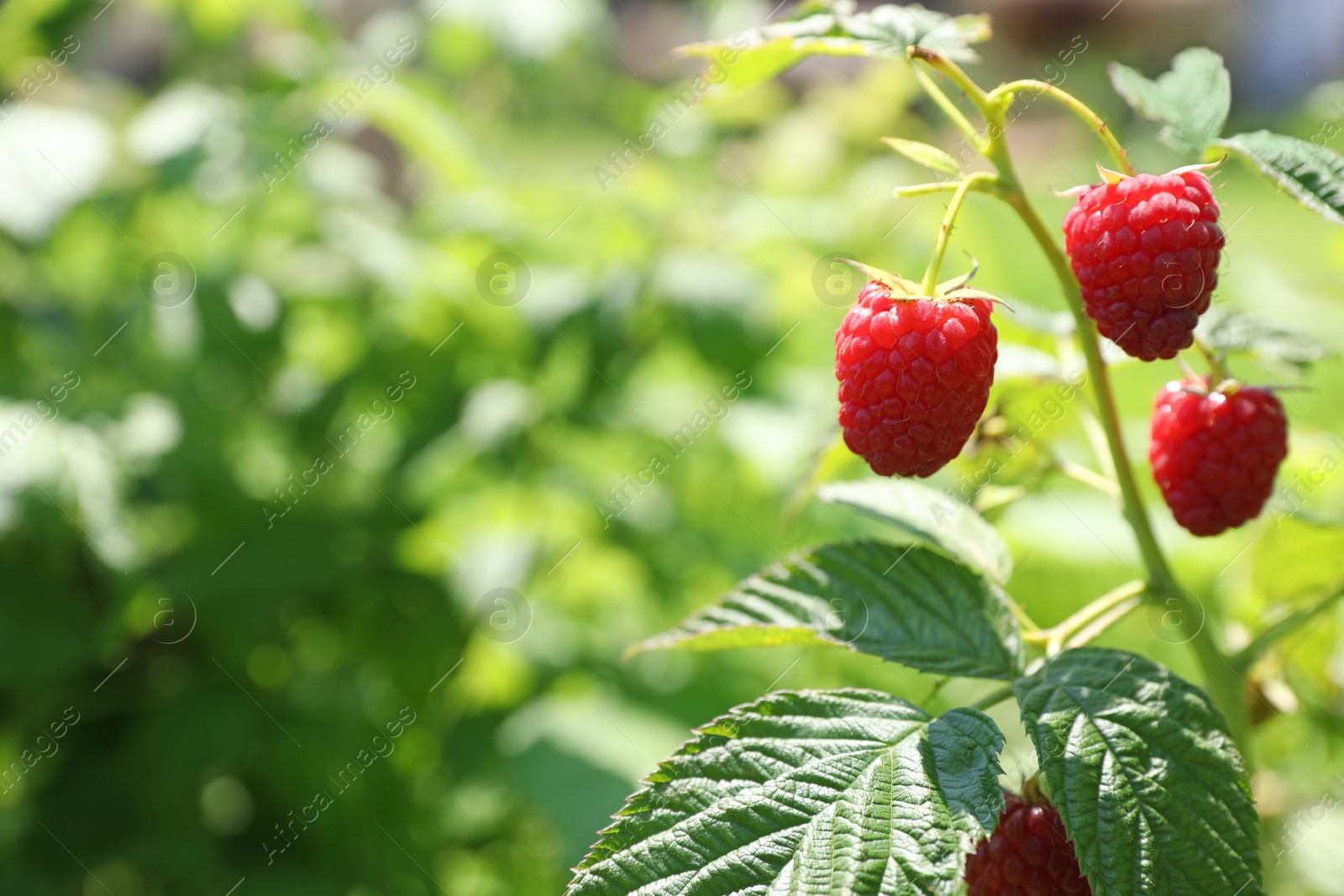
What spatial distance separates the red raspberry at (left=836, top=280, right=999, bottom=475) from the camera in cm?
72

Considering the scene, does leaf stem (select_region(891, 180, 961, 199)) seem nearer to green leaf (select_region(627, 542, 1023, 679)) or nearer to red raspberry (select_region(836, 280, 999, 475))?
red raspberry (select_region(836, 280, 999, 475))

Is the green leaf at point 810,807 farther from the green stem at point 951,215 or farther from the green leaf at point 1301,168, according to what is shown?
the green leaf at point 1301,168

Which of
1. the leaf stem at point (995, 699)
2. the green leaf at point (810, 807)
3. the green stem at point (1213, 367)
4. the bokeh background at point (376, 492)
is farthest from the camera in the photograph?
the bokeh background at point (376, 492)

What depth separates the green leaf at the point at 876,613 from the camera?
31.0 inches

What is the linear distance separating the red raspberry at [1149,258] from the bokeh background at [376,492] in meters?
0.89

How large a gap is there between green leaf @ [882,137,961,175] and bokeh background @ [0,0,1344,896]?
0.88m

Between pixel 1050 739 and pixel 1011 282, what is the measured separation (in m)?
2.02

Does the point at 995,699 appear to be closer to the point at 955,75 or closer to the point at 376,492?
the point at 955,75

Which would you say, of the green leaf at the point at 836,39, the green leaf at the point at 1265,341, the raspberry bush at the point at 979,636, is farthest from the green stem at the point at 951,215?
the green leaf at the point at 1265,341

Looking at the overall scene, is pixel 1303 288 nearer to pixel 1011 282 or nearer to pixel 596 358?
pixel 1011 282

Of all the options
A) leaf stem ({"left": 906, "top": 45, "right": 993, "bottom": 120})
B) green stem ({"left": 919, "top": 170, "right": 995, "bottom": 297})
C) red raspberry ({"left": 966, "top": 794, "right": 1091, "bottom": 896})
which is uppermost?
leaf stem ({"left": 906, "top": 45, "right": 993, "bottom": 120})

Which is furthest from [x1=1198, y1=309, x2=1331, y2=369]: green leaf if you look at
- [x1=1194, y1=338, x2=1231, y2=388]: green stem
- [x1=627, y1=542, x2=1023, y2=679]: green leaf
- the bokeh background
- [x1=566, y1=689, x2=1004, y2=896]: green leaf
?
the bokeh background

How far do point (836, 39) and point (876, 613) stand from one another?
0.41 metres

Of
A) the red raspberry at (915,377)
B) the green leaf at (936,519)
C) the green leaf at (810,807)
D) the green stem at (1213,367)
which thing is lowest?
the green leaf at (936,519)
